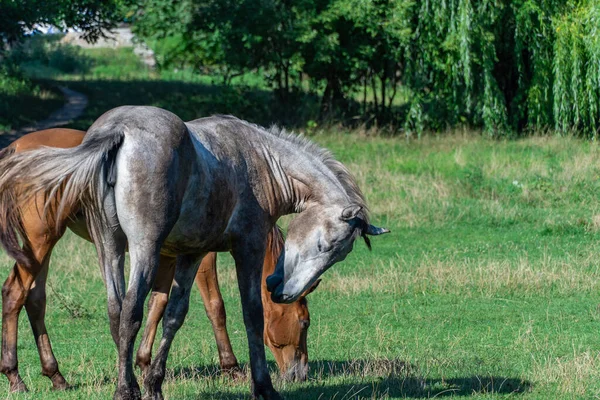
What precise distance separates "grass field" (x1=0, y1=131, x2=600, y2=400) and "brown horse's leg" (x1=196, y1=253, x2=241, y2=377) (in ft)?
0.51

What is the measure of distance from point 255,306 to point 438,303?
4.34 m

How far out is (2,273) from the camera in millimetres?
11391

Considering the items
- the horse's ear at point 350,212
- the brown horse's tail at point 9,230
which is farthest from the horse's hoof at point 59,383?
the horse's ear at point 350,212

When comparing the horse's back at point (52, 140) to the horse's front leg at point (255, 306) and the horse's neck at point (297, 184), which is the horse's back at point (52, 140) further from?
the horse's front leg at point (255, 306)

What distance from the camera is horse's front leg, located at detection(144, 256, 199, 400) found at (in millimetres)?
6141

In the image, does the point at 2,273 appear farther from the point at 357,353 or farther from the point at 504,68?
the point at 504,68

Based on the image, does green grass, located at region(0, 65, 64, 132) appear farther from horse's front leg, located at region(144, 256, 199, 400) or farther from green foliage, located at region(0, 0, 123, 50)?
horse's front leg, located at region(144, 256, 199, 400)

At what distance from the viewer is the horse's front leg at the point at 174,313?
6.14 meters

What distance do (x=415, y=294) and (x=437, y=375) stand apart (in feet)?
10.7

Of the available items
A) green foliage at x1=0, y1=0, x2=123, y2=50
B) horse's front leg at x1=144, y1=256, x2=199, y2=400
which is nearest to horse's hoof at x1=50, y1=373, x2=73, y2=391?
horse's front leg at x1=144, y1=256, x2=199, y2=400

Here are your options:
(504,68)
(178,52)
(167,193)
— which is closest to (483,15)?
(504,68)

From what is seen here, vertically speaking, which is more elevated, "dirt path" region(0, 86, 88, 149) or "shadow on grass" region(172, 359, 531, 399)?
"dirt path" region(0, 86, 88, 149)

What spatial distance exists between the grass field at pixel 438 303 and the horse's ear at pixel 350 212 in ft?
4.19

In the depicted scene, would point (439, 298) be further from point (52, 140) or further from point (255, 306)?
point (52, 140)
